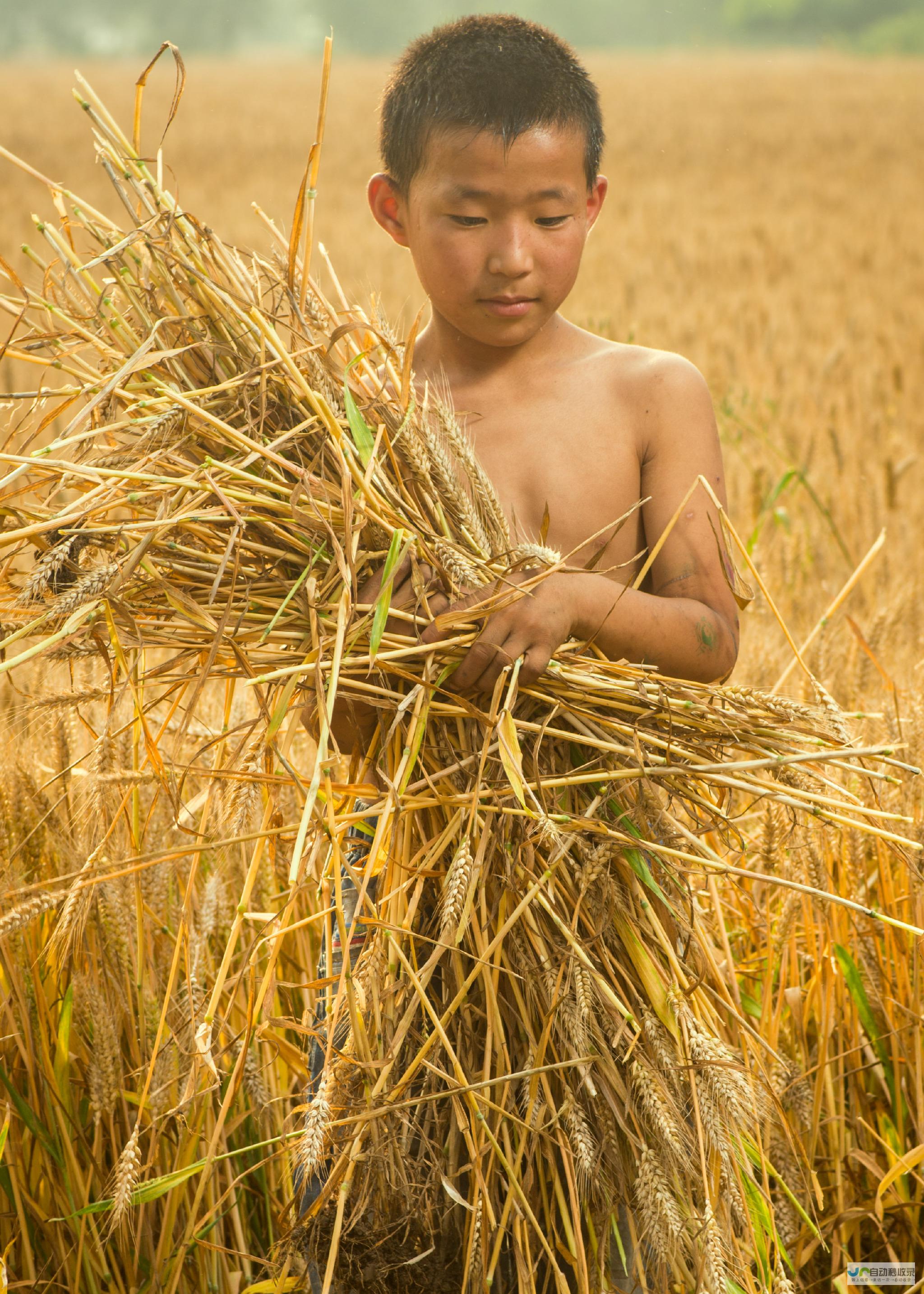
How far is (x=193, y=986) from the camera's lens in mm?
1201

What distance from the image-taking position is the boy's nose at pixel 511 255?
45.1 inches

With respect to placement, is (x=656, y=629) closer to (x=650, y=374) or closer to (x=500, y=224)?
(x=650, y=374)

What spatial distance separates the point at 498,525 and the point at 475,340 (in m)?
0.29

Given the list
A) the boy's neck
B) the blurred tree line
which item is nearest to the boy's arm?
the boy's neck

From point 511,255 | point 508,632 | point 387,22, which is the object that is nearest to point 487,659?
point 508,632

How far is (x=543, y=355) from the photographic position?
1.29 metres

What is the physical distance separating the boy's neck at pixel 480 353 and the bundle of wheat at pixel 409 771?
0.16 meters

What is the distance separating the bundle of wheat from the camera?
0.98 m

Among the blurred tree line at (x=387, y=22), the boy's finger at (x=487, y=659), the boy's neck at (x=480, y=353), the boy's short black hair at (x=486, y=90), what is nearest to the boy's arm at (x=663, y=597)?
the boy's finger at (x=487, y=659)

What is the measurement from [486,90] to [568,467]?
15.2 inches

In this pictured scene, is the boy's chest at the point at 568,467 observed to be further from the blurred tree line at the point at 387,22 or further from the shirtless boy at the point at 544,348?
the blurred tree line at the point at 387,22

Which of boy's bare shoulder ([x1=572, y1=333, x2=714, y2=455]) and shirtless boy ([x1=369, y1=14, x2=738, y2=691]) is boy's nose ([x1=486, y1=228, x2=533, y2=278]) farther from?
boy's bare shoulder ([x1=572, y1=333, x2=714, y2=455])

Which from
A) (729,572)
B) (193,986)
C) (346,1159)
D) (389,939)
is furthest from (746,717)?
(193,986)

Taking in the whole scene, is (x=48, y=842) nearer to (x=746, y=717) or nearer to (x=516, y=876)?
(x=516, y=876)
